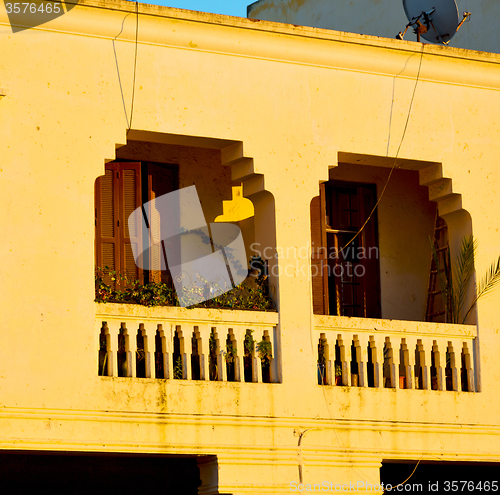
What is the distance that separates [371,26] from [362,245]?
4.85m

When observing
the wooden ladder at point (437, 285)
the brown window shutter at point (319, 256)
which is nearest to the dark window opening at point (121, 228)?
the brown window shutter at point (319, 256)

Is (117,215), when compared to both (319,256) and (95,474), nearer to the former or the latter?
(319,256)

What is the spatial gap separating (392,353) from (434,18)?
12.7ft

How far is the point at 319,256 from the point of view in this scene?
10117 millimetres

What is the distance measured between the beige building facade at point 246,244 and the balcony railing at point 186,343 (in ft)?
0.07

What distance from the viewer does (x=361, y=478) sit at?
9.15m

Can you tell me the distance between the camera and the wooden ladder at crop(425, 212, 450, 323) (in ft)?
36.4

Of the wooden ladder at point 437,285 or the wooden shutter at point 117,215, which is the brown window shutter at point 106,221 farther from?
the wooden ladder at point 437,285

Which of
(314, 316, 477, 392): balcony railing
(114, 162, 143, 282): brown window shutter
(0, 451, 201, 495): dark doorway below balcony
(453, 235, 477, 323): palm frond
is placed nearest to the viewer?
(314, 316, 477, 392): balcony railing

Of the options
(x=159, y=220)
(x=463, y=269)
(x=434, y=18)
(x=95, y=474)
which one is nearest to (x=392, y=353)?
(x=463, y=269)

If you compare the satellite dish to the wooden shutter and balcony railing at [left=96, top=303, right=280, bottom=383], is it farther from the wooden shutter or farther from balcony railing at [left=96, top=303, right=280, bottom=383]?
balcony railing at [left=96, top=303, right=280, bottom=383]

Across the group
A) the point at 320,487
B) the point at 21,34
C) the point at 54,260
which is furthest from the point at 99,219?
the point at 320,487

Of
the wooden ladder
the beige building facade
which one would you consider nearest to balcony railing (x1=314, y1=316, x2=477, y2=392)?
the beige building facade

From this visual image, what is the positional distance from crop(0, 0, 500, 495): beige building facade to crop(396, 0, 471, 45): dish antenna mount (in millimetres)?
515
